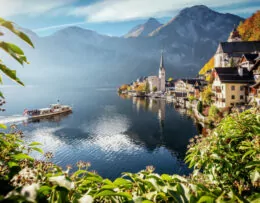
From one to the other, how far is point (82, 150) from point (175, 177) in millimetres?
40805

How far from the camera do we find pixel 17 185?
5.92ft

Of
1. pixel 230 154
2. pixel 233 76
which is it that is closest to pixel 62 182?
pixel 230 154

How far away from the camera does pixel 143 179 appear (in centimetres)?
271

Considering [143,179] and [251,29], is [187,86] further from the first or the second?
[143,179]

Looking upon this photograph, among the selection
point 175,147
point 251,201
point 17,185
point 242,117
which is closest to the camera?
point 17,185

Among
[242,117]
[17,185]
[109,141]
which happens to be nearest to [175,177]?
[17,185]

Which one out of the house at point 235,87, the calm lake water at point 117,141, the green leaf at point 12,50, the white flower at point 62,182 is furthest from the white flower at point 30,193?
the house at point 235,87

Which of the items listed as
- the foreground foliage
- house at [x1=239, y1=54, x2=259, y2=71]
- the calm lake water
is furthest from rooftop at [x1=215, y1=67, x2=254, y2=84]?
the foreground foliage

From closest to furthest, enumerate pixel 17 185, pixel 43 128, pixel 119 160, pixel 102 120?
pixel 17 185, pixel 119 160, pixel 43 128, pixel 102 120

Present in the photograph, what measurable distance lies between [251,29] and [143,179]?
138985mm

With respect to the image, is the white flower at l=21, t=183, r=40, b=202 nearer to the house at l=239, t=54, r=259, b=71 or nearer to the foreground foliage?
the foreground foliage

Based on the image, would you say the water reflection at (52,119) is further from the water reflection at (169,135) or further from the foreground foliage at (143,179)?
the foreground foliage at (143,179)

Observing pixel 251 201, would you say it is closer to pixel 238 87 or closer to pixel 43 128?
pixel 238 87

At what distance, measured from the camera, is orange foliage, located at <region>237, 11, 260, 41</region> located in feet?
365
